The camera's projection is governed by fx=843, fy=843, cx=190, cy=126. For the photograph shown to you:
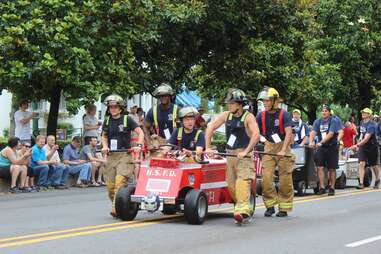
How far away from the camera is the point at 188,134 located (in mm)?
12797

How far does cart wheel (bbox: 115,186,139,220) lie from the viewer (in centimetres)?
1218

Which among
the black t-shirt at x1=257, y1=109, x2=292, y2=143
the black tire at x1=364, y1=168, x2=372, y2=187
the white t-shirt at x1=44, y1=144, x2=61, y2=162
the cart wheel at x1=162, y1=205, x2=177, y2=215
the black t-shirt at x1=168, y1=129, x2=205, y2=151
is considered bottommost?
the cart wheel at x1=162, y1=205, x2=177, y2=215

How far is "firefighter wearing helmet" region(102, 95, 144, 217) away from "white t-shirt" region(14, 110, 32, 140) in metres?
8.27

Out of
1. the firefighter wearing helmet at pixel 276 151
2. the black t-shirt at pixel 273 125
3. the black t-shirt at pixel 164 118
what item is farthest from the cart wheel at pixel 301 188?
the black t-shirt at pixel 164 118

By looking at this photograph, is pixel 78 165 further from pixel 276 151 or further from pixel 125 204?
pixel 125 204

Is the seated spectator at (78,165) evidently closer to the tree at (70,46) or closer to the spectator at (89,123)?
the spectator at (89,123)

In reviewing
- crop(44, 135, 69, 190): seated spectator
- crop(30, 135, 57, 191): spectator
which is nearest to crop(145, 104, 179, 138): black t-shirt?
crop(30, 135, 57, 191): spectator

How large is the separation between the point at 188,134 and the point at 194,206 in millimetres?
1358

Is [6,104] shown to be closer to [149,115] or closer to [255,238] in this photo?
[149,115]

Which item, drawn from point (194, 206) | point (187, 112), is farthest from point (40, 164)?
point (194, 206)

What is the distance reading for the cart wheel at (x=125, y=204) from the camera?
1218 centimetres

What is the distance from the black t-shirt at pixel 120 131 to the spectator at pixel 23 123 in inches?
328

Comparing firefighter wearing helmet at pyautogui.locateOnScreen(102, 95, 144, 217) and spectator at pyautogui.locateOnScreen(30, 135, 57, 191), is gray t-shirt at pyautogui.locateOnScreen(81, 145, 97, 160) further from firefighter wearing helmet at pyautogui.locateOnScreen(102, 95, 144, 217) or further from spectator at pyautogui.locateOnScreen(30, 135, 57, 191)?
firefighter wearing helmet at pyautogui.locateOnScreen(102, 95, 144, 217)

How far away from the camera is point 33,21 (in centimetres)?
2064
